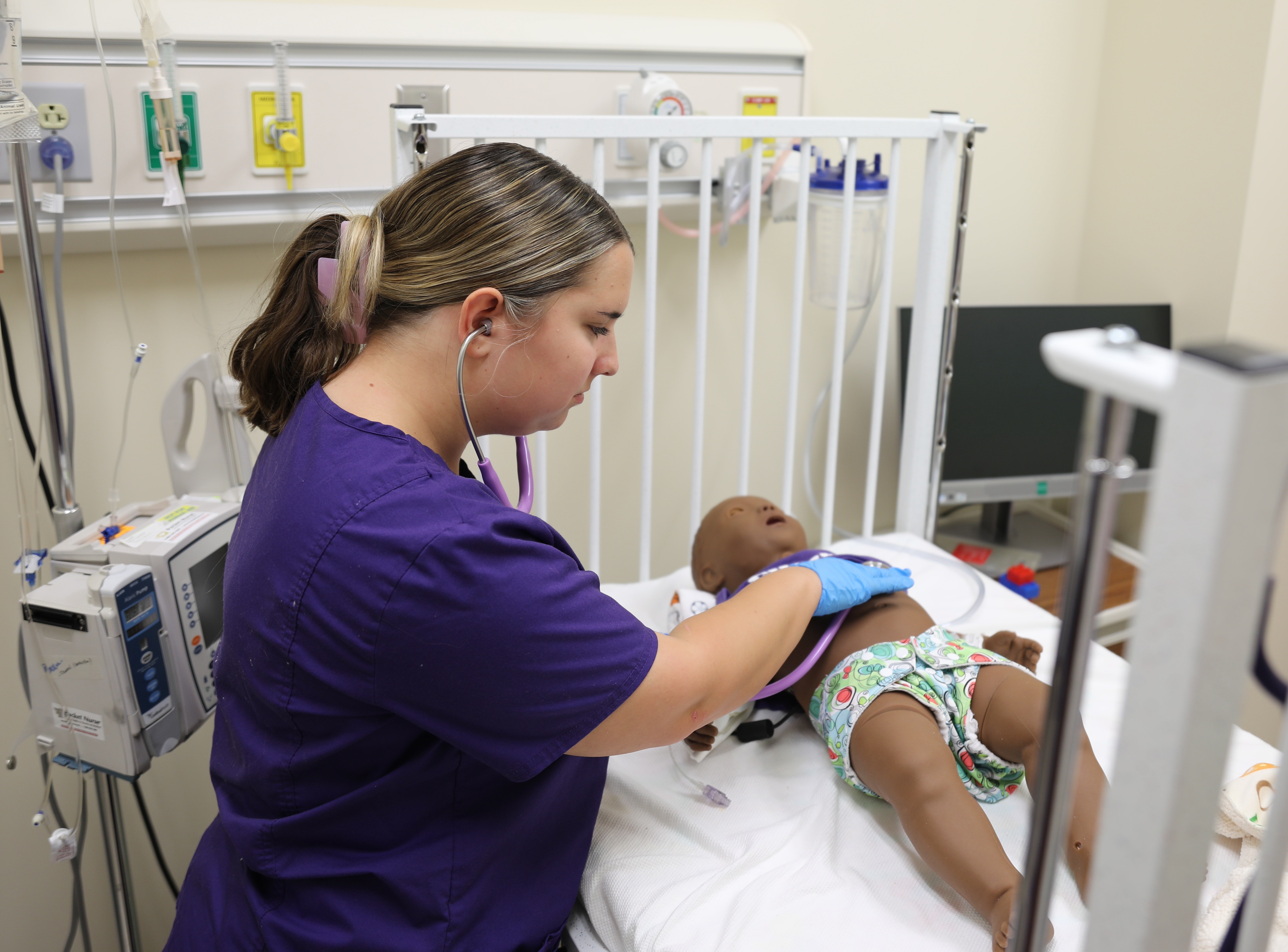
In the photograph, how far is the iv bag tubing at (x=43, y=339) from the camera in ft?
4.28

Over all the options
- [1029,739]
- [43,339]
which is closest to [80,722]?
[43,339]

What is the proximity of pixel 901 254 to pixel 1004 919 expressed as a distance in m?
1.56

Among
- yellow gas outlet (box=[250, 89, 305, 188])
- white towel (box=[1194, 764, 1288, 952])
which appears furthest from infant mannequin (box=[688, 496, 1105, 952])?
yellow gas outlet (box=[250, 89, 305, 188])

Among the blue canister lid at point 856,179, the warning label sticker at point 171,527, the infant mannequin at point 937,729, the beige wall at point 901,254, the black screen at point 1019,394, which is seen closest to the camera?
the infant mannequin at point 937,729

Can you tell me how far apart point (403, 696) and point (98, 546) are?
2.27 ft

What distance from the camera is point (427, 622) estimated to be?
0.84 metres

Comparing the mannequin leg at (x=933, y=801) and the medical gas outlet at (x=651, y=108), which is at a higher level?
the medical gas outlet at (x=651, y=108)

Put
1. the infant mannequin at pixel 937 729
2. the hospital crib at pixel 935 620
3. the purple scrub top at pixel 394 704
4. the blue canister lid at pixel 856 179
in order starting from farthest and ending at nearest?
1. the blue canister lid at pixel 856 179
2. the infant mannequin at pixel 937 729
3. the purple scrub top at pixel 394 704
4. the hospital crib at pixel 935 620

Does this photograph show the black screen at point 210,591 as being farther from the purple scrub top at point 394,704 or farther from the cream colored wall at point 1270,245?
the cream colored wall at point 1270,245

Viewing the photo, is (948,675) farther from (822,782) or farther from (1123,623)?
(1123,623)

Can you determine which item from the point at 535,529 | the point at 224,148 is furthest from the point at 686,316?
the point at 535,529

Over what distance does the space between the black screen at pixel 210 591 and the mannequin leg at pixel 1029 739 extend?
3.30ft

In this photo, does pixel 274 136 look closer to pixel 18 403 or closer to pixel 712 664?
pixel 18 403

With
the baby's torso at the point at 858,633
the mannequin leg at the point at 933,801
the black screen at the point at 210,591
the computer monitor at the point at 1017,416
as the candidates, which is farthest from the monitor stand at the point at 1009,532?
the black screen at the point at 210,591
